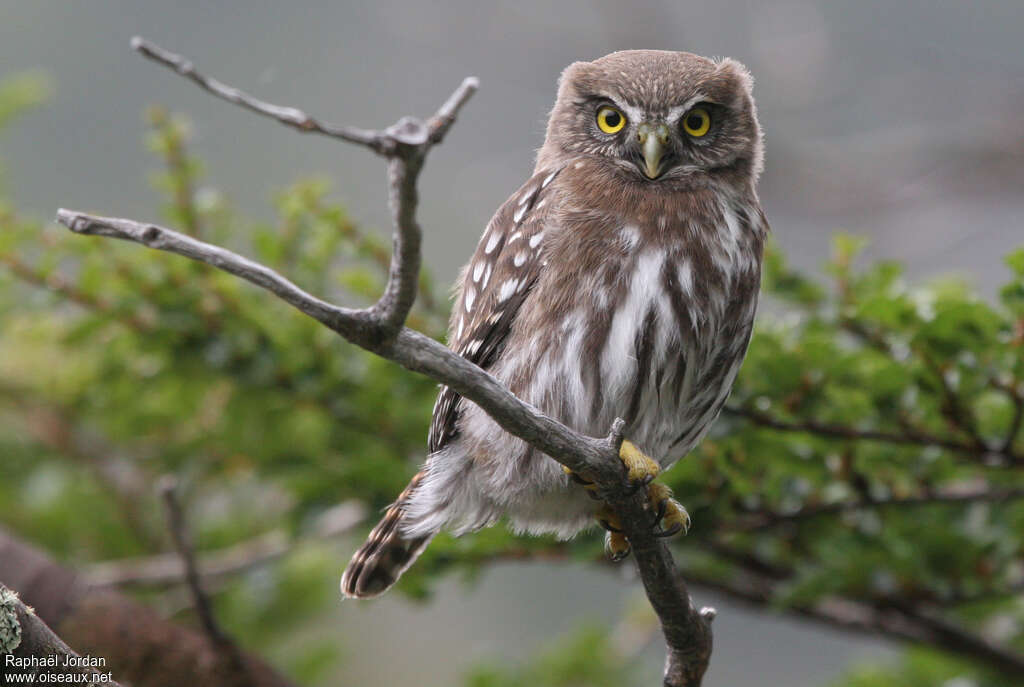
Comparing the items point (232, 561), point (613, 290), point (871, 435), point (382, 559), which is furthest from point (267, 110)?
point (232, 561)

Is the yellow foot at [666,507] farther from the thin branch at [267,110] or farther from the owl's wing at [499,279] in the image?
the thin branch at [267,110]

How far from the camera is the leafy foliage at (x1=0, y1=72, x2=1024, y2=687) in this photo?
306 cm

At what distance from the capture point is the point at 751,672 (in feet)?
35.4

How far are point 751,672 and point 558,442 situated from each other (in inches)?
372

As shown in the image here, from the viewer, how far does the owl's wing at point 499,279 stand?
2818 millimetres

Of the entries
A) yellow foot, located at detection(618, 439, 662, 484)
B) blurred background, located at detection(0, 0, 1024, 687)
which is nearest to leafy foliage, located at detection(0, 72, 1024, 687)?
blurred background, located at detection(0, 0, 1024, 687)

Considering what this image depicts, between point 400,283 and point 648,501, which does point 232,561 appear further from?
point 400,283

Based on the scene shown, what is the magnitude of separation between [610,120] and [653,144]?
0.22 meters

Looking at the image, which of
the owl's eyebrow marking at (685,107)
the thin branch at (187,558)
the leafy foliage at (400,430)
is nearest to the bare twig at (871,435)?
the leafy foliage at (400,430)

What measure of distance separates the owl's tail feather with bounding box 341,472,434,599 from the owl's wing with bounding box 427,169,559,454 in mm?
254

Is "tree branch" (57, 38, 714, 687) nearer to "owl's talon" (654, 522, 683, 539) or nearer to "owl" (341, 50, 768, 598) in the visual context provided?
"owl's talon" (654, 522, 683, 539)

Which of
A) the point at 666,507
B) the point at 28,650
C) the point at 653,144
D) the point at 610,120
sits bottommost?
the point at 28,650

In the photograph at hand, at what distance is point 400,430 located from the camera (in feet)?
12.8

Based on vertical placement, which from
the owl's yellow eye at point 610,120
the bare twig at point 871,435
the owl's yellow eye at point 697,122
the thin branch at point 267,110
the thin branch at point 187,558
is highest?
the owl's yellow eye at point 697,122
